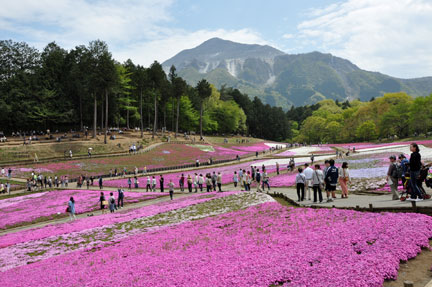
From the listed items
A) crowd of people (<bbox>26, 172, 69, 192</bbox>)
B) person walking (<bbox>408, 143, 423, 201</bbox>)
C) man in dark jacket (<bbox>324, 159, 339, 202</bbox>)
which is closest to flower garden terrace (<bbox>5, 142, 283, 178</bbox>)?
crowd of people (<bbox>26, 172, 69, 192</bbox>)

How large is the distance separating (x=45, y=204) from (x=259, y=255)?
101 ft

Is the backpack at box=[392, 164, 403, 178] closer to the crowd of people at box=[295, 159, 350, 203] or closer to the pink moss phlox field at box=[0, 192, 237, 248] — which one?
the crowd of people at box=[295, 159, 350, 203]

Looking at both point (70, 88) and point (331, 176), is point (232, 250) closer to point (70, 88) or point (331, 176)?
point (331, 176)

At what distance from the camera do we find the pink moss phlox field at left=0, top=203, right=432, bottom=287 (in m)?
9.12

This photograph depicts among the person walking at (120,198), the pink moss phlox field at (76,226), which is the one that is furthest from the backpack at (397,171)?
the person walking at (120,198)

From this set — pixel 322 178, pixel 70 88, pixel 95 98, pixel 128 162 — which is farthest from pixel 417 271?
pixel 70 88

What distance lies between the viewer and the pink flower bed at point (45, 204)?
29739 mm

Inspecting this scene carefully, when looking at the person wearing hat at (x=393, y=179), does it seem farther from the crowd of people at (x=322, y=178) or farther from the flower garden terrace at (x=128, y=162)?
the flower garden terrace at (x=128, y=162)

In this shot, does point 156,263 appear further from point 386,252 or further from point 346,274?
point 386,252

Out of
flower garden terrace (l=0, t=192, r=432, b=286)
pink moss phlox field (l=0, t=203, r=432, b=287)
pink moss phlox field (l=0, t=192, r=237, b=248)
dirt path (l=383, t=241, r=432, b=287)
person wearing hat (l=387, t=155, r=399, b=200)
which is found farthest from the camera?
pink moss phlox field (l=0, t=192, r=237, b=248)

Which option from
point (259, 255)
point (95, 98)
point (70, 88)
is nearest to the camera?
point (259, 255)

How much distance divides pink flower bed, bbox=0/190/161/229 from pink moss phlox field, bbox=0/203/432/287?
1582cm

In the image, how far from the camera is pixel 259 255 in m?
11.1

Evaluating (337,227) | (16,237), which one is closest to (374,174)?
(337,227)
